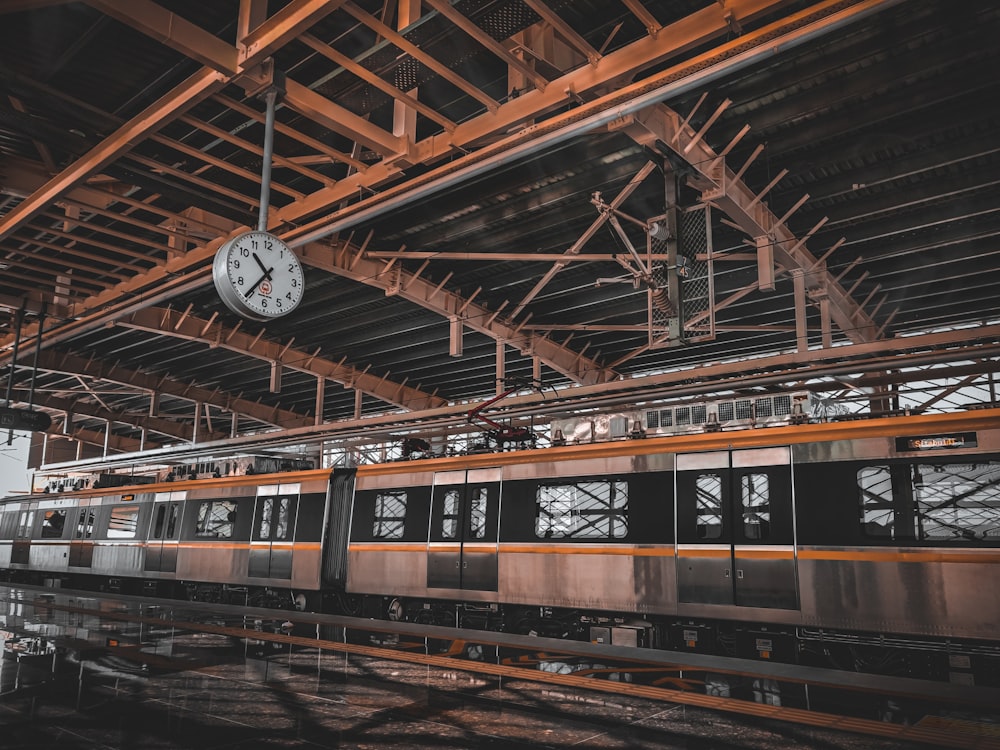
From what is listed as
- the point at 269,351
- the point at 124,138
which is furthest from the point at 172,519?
the point at 124,138

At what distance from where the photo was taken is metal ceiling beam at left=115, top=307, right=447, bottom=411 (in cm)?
1608

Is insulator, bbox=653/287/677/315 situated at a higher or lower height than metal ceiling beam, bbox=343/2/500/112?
lower

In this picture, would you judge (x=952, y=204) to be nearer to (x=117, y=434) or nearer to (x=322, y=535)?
(x=322, y=535)

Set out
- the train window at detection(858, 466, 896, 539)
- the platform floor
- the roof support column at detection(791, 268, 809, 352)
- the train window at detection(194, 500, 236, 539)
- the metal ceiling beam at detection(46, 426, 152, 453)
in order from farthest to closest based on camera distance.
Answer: the metal ceiling beam at detection(46, 426, 152, 453) → the train window at detection(194, 500, 236, 539) → the roof support column at detection(791, 268, 809, 352) → the train window at detection(858, 466, 896, 539) → the platform floor

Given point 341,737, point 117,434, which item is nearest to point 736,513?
point 341,737

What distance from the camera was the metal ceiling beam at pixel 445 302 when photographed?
12953 mm

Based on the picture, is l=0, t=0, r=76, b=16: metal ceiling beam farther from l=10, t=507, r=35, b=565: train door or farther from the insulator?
l=10, t=507, r=35, b=565: train door

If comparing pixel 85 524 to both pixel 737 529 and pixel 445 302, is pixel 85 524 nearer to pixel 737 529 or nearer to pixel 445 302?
pixel 445 302

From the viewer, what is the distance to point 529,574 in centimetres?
1066

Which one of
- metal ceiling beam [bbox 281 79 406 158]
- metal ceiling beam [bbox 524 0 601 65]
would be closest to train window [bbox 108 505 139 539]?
metal ceiling beam [bbox 281 79 406 158]

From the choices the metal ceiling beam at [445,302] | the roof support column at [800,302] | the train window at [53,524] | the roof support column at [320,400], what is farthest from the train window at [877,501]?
the train window at [53,524]

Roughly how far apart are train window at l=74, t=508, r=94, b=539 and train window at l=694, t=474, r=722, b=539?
19982 millimetres

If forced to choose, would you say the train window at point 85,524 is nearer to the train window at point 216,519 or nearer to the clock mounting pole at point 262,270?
the train window at point 216,519

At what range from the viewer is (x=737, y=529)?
8.75 metres
